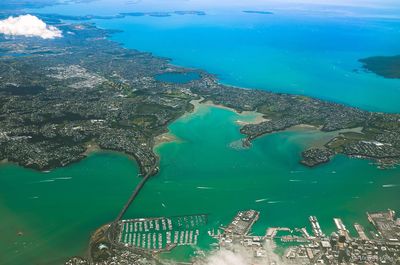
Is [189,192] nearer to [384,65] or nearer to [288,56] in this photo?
[384,65]

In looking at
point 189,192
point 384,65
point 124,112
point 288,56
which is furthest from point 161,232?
point 288,56

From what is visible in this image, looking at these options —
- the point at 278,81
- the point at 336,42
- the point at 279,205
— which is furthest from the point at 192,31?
the point at 279,205

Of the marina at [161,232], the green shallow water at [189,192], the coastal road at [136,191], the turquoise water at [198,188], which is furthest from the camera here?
the coastal road at [136,191]

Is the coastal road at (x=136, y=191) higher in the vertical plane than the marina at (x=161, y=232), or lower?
higher

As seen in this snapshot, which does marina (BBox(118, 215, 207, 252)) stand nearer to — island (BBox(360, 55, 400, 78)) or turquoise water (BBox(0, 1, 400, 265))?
turquoise water (BBox(0, 1, 400, 265))

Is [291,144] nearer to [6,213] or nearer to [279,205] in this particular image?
[279,205]

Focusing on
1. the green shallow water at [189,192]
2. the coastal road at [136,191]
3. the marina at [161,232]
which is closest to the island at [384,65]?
the green shallow water at [189,192]

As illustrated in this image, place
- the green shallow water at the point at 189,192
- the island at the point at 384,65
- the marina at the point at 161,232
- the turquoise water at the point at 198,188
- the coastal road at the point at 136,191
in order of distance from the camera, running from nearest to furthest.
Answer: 1. the marina at the point at 161,232
2. the green shallow water at the point at 189,192
3. the turquoise water at the point at 198,188
4. the coastal road at the point at 136,191
5. the island at the point at 384,65

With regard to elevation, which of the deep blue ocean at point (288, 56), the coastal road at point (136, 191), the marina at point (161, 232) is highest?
the deep blue ocean at point (288, 56)

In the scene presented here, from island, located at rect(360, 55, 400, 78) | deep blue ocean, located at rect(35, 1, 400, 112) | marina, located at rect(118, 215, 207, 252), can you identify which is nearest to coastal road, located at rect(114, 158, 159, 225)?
marina, located at rect(118, 215, 207, 252)

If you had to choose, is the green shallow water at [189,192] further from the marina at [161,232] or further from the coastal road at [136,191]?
the marina at [161,232]
